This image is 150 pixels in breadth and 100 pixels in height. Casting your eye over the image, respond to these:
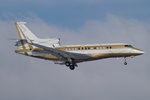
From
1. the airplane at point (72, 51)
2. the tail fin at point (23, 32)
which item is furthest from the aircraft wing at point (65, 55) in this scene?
the tail fin at point (23, 32)

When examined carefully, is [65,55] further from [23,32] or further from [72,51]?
[23,32]

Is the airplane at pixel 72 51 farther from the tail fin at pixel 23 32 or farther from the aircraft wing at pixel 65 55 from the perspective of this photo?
the tail fin at pixel 23 32

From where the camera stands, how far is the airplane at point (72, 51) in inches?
3157

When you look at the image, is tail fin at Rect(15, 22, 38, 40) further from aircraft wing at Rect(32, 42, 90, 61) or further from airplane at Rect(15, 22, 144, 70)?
aircraft wing at Rect(32, 42, 90, 61)

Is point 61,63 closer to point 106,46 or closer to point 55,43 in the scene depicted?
point 55,43

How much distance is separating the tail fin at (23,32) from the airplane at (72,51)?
4839 mm

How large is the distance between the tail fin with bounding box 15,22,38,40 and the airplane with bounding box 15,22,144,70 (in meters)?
4.84

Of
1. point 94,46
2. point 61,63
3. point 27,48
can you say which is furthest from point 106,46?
point 27,48

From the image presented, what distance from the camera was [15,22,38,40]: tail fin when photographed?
88500 mm

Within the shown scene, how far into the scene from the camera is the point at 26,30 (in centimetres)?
8969

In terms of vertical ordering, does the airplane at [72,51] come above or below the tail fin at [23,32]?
below

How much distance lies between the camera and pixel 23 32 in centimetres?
8888

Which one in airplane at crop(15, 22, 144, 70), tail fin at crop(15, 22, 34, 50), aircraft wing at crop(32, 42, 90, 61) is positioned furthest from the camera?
tail fin at crop(15, 22, 34, 50)

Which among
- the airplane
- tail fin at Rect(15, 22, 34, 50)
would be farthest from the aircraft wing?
tail fin at Rect(15, 22, 34, 50)
